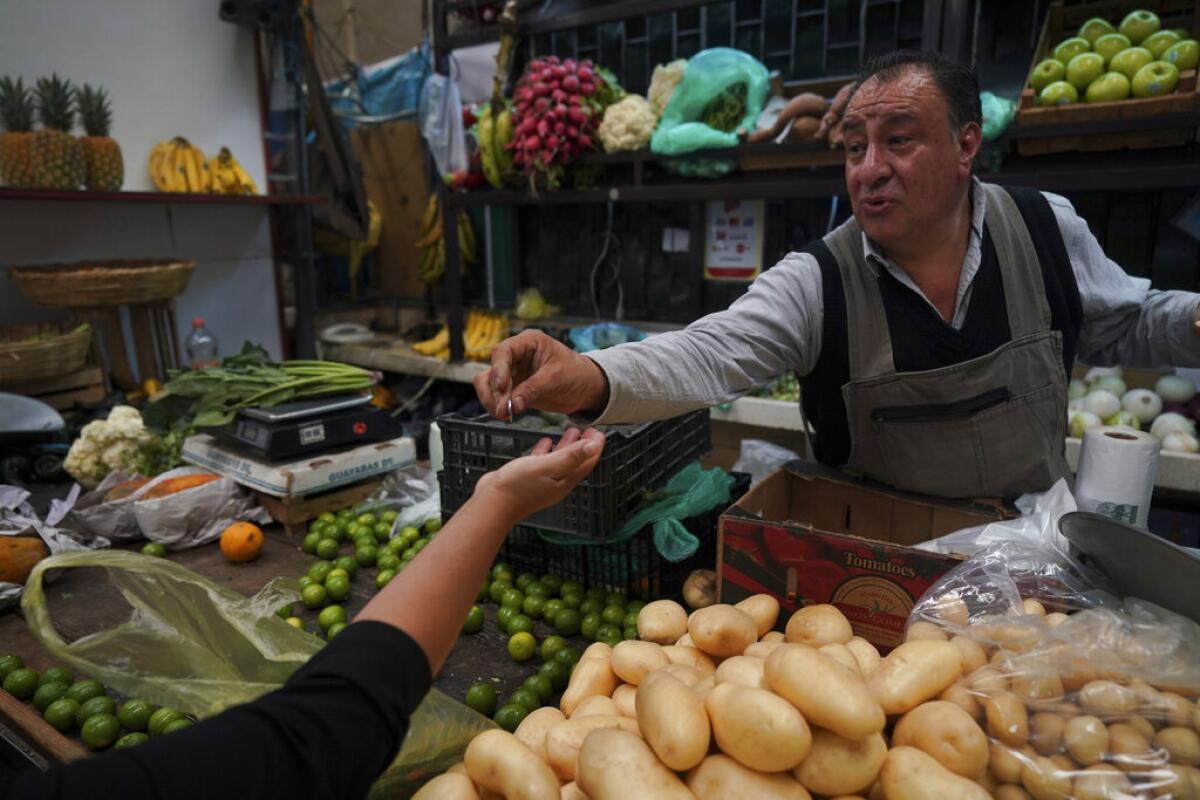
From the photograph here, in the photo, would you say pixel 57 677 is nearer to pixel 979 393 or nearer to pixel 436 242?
pixel 979 393

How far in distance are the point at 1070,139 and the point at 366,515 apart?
3.64 m

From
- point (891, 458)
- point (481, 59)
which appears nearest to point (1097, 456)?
point (891, 458)

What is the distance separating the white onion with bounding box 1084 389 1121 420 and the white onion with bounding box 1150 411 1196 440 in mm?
186

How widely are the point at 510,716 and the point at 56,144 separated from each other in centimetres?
521

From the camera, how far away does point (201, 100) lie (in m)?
6.25

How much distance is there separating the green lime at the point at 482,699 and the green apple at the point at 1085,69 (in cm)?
371

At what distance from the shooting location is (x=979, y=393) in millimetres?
2018

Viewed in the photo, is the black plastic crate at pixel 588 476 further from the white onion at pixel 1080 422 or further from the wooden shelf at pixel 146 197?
the wooden shelf at pixel 146 197

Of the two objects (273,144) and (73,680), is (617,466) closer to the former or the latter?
(73,680)

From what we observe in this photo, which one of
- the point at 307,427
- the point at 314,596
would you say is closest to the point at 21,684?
the point at 314,596

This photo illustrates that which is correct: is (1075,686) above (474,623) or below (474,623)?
above

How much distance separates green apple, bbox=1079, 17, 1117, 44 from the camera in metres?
3.53

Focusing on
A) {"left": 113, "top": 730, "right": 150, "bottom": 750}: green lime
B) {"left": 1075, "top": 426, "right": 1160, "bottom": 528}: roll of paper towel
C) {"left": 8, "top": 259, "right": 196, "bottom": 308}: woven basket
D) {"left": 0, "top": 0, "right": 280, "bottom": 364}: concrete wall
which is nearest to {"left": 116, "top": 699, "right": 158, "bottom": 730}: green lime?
{"left": 113, "top": 730, "right": 150, "bottom": 750}: green lime

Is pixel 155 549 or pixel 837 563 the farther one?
pixel 155 549
